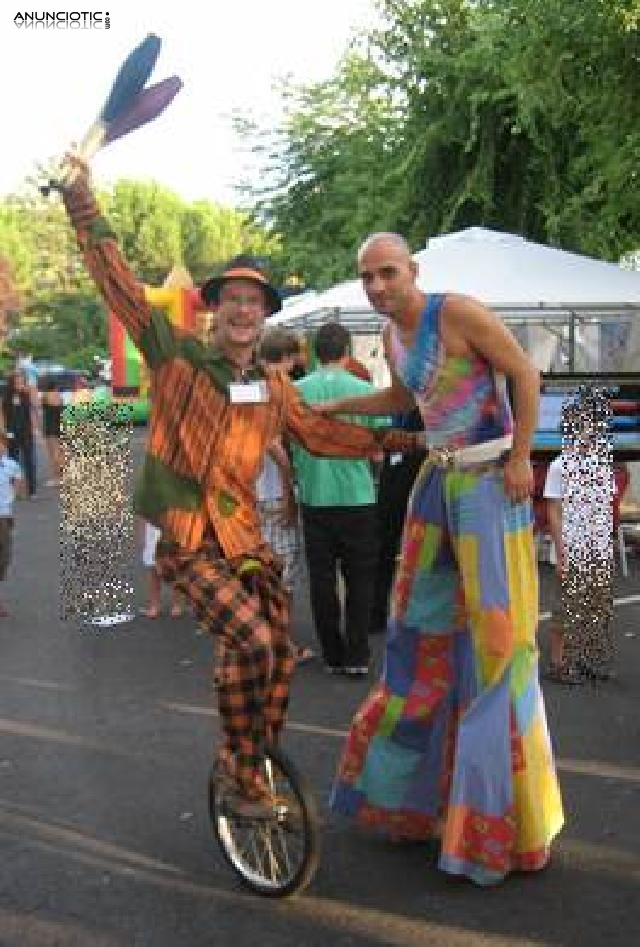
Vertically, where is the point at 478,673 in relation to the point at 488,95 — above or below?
below

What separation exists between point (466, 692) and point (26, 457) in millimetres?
13981

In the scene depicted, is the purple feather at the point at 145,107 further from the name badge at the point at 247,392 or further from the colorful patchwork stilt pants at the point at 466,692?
the colorful patchwork stilt pants at the point at 466,692

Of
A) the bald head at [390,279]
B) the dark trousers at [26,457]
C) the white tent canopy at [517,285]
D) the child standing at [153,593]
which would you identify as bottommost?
the dark trousers at [26,457]

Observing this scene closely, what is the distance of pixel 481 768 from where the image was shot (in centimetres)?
391

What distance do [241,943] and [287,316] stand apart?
11991 mm

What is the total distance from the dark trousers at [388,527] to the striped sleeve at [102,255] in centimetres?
434

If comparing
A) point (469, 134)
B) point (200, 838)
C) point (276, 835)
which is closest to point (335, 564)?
point (200, 838)

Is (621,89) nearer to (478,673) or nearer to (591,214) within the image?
(591,214)

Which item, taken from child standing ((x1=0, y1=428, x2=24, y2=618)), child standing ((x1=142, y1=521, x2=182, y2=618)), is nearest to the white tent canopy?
child standing ((x1=142, y1=521, x2=182, y2=618))

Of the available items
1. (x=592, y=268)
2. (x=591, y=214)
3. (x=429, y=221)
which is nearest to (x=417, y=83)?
(x=429, y=221)

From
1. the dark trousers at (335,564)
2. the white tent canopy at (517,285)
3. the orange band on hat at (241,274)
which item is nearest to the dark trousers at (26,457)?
the white tent canopy at (517,285)

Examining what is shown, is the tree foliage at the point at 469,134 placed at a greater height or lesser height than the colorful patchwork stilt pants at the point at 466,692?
greater

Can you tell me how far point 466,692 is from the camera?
4.02m

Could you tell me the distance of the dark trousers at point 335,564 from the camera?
696 cm
